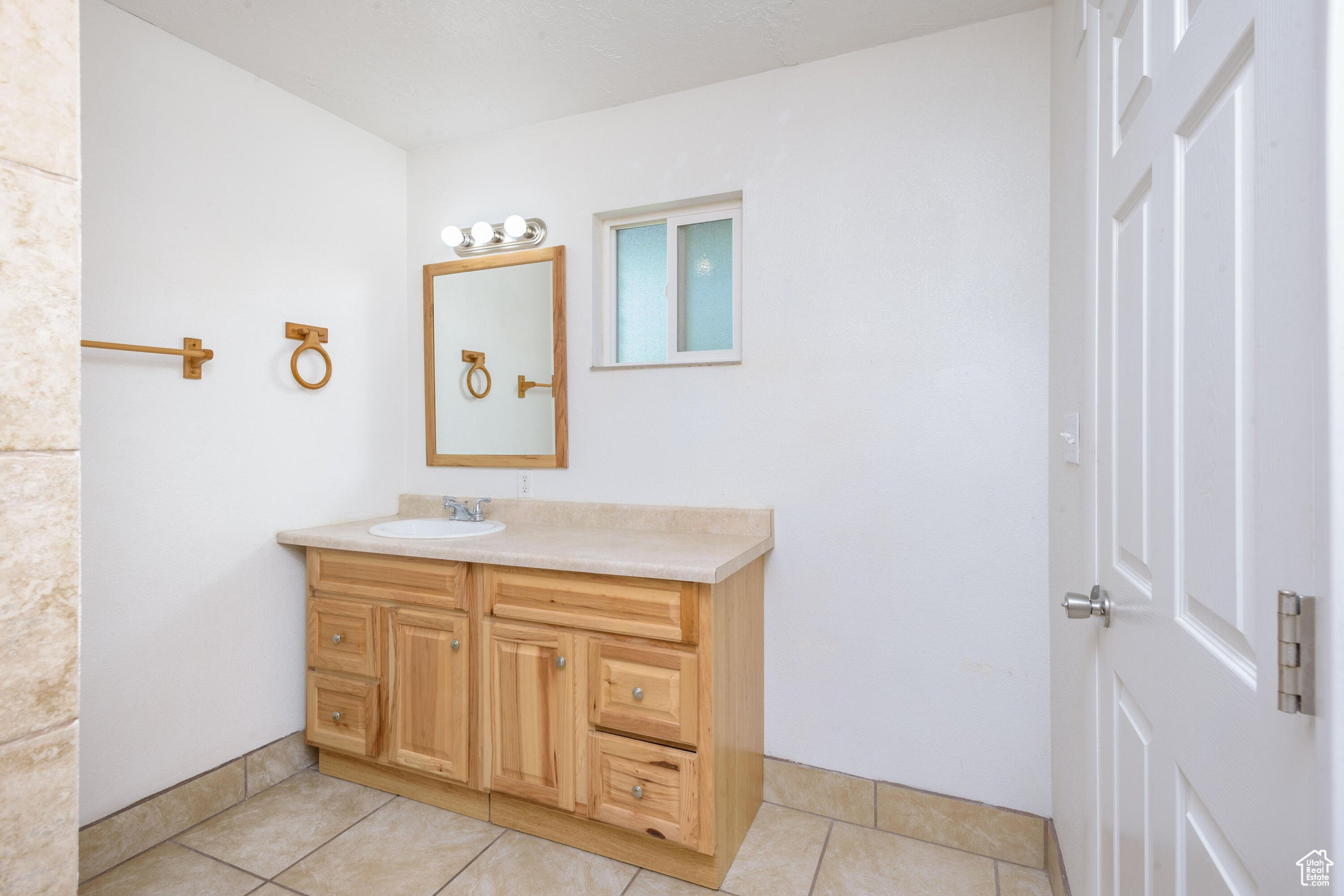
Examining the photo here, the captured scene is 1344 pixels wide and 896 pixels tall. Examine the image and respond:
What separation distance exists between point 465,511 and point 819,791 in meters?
1.56

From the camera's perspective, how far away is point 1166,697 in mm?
791

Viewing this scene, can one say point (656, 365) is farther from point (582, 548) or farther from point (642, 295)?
point (582, 548)

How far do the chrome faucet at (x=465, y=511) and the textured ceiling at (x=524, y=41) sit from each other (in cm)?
146

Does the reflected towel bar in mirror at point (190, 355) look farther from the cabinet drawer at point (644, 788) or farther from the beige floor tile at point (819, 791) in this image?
the beige floor tile at point (819, 791)

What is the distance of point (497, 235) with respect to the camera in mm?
2566

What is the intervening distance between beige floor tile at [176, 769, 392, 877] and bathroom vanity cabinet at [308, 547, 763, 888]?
0.08 m

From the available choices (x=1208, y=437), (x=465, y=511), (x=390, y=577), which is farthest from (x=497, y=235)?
(x=1208, y=437)

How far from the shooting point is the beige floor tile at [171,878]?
170 centimetres

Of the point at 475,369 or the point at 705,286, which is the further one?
the point at 475,369

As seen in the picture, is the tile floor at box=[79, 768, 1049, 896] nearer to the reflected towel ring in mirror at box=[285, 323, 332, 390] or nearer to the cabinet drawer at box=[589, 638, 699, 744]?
the cabinet drawer at box=[589, 638, 699, 744]

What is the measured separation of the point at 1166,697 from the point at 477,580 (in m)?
1.68

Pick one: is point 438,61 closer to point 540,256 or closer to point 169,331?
point 540,256

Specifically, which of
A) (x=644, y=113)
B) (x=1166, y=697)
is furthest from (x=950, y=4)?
(x=1166, y=697)

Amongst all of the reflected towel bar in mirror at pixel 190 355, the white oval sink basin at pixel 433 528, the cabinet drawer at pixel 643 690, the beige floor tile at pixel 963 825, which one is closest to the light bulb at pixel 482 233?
the reflected towel bar in mirror at pixel 190 355
